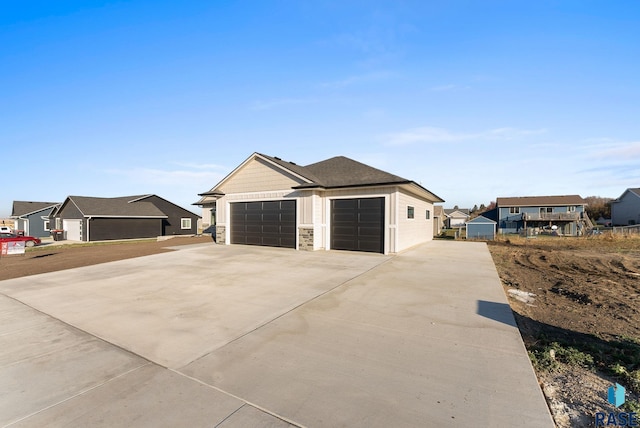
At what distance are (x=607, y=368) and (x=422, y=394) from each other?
2.56 m

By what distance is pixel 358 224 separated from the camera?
14.3 m

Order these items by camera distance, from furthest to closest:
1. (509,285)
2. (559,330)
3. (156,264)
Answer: (156,264) → (509,285) → (559,330)

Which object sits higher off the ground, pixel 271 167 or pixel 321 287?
pixel 271 167

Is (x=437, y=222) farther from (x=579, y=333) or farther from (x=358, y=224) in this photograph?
(x=579, y=333)

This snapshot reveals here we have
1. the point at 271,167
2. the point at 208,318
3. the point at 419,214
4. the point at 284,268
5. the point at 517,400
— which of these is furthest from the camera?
the point at 419,214

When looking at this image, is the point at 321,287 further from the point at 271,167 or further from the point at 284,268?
the point at 271,167

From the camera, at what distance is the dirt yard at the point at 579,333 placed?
2.92 meters

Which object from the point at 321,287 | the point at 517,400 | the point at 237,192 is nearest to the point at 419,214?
the point at 237,192

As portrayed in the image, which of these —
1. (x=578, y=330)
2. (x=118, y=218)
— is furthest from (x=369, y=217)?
(x=118, y=218)

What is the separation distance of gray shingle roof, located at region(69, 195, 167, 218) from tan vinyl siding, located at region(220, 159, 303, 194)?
1640cm

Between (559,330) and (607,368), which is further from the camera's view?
(559,330)

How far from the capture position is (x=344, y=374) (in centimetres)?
329

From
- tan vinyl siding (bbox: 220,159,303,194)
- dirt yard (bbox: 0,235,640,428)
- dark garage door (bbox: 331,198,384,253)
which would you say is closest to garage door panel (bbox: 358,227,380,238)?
dark garage door (bbox: 331,198,384,253)

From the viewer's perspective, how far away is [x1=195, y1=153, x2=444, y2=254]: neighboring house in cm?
1361
